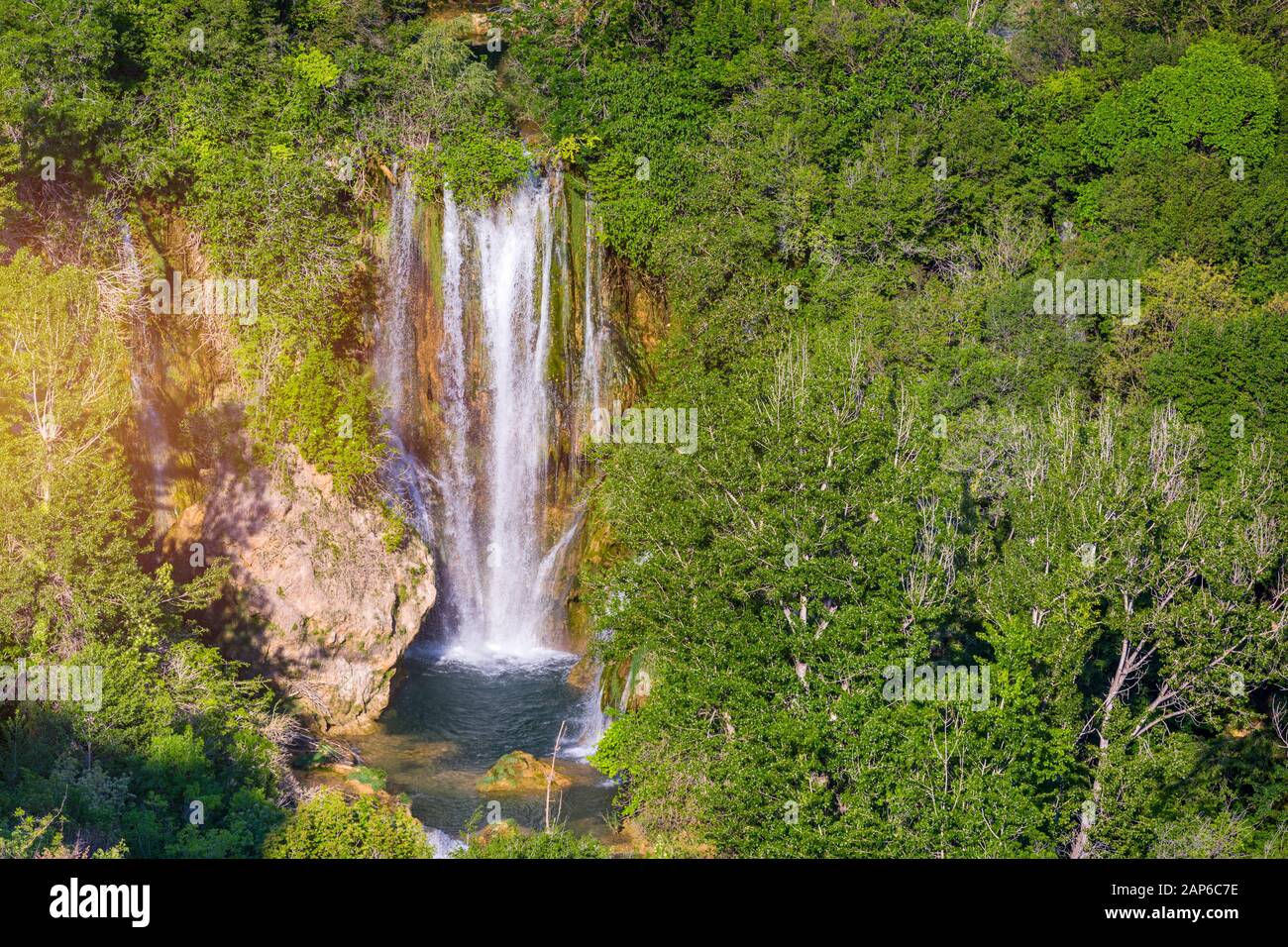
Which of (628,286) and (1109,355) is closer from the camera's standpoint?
A: (1109,355)

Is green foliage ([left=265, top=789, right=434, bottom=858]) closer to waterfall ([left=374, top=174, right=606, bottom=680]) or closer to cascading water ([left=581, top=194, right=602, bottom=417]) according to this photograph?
waterfall ([left=374, top=174, right=606, bottom=680])

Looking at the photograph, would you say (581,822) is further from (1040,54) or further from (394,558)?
(1040,54)

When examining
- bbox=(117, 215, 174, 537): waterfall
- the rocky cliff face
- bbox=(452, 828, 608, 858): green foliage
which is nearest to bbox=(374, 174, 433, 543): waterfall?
the rocky cliff face

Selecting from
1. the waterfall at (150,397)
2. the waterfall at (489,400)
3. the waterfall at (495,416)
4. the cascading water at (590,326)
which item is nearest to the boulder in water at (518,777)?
the waterfall at (489,400)

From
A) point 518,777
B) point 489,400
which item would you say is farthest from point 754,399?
point 489,400

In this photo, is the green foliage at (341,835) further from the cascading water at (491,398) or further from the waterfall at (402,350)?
the waterfall at (402,350)

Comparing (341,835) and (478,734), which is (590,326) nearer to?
→ (478,734)
